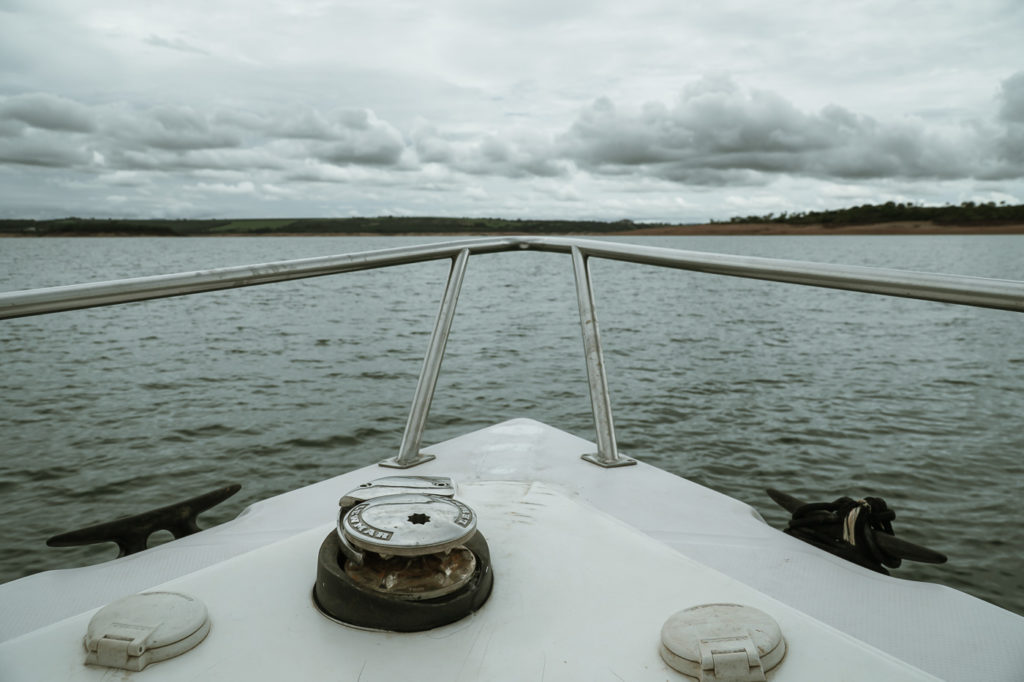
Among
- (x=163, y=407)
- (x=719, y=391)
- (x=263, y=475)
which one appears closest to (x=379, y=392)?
(x=163, y=407)

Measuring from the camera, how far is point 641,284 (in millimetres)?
41594

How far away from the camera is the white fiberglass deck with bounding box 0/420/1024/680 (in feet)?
2.87

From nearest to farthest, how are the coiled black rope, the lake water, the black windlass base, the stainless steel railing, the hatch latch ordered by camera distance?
the hatch latch < the black windlass base < the stainless steel railing < the coiled black rope < the lake water

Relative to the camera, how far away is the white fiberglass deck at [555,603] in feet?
2.87

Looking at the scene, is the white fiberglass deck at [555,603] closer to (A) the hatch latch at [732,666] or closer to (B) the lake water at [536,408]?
(A) the hatch latch at [732,666]

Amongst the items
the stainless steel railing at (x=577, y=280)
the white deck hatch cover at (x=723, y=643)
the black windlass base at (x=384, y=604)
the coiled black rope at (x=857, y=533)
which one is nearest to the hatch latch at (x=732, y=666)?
the white deck hatch cover at (x=723, y=643)

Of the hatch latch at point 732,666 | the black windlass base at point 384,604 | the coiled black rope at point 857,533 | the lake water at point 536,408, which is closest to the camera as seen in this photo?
the hatch latch at point 732,666

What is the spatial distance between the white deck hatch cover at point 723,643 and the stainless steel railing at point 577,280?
23.0 inches

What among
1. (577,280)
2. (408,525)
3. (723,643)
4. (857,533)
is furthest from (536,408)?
(723,643)

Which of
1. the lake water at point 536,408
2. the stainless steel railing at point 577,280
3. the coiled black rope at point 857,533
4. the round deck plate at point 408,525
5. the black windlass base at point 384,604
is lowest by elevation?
the lake water at point 536,408

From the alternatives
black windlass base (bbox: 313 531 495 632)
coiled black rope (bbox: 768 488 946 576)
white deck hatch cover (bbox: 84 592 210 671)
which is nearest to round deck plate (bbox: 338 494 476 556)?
black windlass base (bbox: 313 531 495 632)

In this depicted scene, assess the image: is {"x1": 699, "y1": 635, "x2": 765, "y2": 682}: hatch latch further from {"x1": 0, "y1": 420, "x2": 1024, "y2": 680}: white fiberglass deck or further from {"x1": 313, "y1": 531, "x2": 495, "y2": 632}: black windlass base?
{"x1": 313, "y1": 531, "x2": 495, "y2": 632}: black windlass base

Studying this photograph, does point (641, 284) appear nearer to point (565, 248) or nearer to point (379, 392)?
point (379, 392)

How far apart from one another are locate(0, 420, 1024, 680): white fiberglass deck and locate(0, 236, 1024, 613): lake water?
3.46 metres
